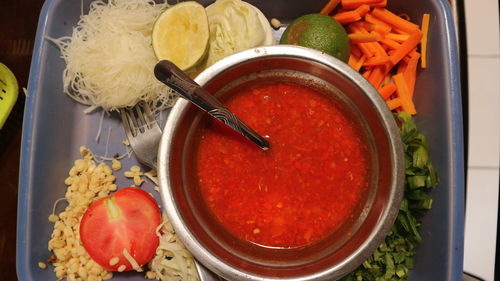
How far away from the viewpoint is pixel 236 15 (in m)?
2.18

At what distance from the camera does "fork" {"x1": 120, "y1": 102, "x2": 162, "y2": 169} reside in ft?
6.91

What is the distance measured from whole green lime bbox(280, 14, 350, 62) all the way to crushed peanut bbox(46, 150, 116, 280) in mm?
1334

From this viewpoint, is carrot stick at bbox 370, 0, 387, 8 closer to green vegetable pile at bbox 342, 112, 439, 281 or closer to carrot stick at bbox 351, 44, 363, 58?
carrot stick at bbox 351, 44, 363, 58

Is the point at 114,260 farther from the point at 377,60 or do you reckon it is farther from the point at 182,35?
the point at 377,60

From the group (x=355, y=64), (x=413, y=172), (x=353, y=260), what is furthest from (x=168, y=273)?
(x=355, y=64)

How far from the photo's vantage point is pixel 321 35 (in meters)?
2.06

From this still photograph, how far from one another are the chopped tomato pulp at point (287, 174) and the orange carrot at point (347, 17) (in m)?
0.63

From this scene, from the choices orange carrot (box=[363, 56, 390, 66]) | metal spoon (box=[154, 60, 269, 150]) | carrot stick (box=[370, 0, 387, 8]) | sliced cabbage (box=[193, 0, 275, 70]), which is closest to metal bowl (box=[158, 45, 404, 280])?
metal spoon (box=[154, 60, 269, 150])

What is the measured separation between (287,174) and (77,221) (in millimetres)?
1248

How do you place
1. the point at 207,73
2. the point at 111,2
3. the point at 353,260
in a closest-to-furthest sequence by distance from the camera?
the point at 353,260 → the point at 207,73 → the point at 111,2

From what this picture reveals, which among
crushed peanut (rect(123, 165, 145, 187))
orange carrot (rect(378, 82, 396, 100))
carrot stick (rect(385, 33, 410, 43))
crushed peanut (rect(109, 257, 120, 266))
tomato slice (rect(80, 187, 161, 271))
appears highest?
carrot stick (rect(385, 33, 410, 43))

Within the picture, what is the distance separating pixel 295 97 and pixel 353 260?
81cm

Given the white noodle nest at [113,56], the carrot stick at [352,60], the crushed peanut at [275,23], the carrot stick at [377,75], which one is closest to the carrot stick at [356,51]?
the carrot stick at [352,60]

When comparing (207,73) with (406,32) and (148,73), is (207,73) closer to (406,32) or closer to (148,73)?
(148,73)
